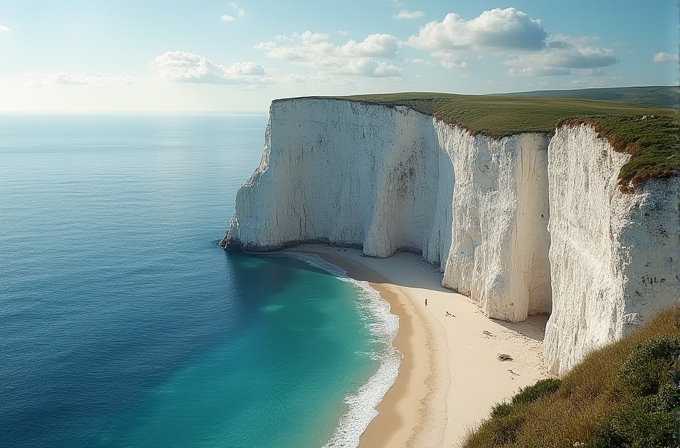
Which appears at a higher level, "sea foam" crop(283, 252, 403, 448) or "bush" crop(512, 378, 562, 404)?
"bush" crop(512, 378, 562, 404)

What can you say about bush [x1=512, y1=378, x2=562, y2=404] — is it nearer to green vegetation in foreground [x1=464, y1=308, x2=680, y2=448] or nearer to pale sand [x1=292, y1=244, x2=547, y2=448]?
green vegetation in foreground [x1=464, y1=308, x2=680, y2=448]

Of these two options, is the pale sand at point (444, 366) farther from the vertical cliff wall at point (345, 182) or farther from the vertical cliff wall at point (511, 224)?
the vertical cliff wall at point (345, 182)

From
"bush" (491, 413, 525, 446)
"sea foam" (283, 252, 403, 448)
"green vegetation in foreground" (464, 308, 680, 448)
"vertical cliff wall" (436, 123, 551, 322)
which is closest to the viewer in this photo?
"green vegetation in foreground" (464, 308, 680, 448)

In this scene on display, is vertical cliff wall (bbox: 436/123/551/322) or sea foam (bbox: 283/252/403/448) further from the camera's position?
vertical cliff wall (bbox: 436/123/551/322)

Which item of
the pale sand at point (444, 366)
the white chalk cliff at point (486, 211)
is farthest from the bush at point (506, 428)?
the pale sand at point (444, 366)

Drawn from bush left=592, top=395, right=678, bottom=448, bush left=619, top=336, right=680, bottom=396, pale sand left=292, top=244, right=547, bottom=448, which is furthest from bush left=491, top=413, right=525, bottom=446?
pale sand left=292, top=244, right=547, bottom=448

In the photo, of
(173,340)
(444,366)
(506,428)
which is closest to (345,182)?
(173,340)
